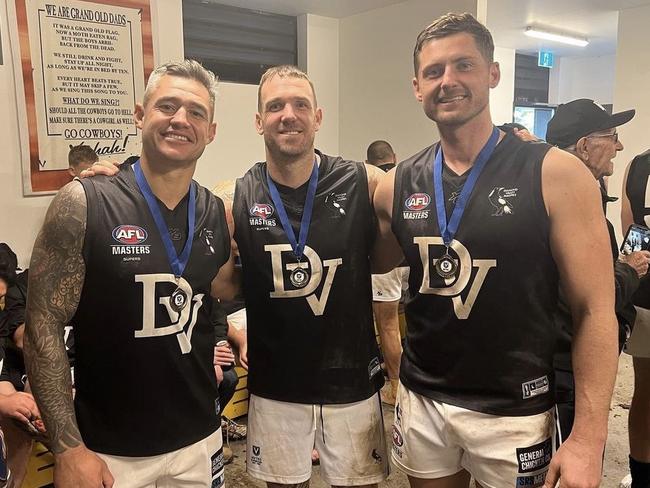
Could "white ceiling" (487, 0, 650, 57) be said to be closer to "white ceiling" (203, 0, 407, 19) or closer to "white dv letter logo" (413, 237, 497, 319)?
"white ceiling" (203, 0, 407, 19)

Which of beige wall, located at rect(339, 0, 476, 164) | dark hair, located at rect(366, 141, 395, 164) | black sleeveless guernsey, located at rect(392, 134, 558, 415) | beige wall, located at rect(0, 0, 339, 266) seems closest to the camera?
black sleeveless guernsey, located at rect(392, 134, 558, 415)

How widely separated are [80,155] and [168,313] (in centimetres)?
276

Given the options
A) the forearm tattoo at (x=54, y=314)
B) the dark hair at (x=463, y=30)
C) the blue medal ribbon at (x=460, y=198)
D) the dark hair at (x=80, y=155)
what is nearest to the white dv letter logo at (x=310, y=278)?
the blue medal ribbon at (x=460, y=198)

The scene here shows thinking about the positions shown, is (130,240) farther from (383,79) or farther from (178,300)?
(383,79)

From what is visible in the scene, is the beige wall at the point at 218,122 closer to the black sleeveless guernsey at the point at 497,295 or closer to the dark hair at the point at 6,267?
the dark hair at the point at 6,267

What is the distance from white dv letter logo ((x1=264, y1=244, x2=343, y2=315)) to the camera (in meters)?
1.81

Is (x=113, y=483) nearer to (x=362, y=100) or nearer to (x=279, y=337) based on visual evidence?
(x=279, y=337)

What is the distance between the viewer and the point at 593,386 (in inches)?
57.1

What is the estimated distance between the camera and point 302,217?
6.06 feet

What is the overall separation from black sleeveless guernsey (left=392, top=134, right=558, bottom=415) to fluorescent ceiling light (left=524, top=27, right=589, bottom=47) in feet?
23.2

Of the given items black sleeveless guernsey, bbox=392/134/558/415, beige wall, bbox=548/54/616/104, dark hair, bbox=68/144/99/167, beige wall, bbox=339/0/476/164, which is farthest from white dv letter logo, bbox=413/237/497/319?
beige wall, bbox=548/54/616/104

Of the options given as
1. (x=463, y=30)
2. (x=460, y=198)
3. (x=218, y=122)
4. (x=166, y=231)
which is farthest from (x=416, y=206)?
(x=218, y=122)

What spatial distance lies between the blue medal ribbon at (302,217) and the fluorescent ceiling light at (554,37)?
6915 millimetres

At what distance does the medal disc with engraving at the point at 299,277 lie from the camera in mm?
1812
